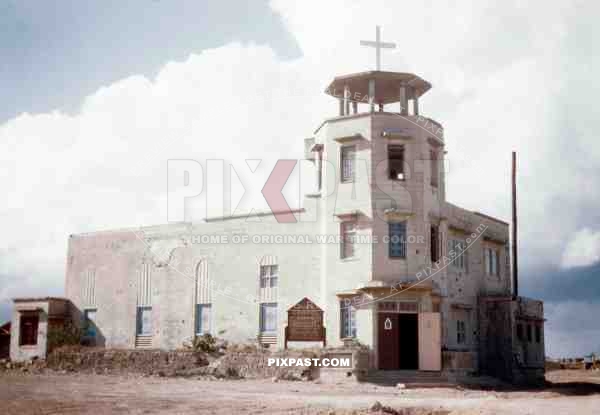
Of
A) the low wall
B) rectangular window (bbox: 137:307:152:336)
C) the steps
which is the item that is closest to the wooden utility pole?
the steps

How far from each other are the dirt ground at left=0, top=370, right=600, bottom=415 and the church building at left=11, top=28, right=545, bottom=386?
432 centimetres

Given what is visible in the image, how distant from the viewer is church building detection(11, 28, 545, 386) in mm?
31719

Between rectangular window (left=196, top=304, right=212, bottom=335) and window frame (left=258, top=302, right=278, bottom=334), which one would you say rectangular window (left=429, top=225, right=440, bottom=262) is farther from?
rectangular window (left=196, top=304, right=212, bottom=335)

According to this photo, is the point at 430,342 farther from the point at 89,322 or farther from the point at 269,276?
the point at 89,322

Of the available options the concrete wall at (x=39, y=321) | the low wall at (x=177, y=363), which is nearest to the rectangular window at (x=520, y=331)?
the low wall at (x=177, y=363)

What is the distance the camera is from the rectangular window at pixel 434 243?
33.7 m

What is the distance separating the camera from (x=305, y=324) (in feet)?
104

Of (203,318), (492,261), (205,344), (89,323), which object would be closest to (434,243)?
(492,261)

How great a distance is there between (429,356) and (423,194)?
6742 mm

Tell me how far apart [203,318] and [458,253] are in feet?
41.3

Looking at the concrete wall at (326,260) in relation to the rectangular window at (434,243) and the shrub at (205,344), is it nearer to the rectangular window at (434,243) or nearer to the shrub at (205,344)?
the rectangular window at (434,243)

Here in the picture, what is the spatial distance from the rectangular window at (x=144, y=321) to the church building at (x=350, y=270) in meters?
0.07

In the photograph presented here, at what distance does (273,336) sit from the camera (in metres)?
34.6

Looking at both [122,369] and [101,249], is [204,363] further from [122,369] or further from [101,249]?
[101,249]
